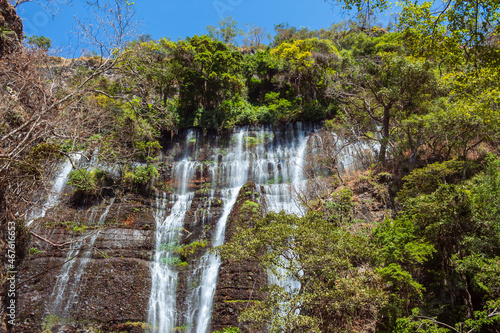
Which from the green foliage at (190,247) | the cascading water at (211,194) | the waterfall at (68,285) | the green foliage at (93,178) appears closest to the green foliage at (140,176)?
the cascading water at (211,194)

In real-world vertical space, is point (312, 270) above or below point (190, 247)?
below

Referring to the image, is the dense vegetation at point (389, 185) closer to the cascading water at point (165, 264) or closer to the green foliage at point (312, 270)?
the green foliage at point (312, 270)

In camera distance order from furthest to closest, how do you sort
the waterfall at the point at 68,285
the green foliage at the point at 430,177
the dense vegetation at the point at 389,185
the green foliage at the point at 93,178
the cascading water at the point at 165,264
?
the green foliage at the point at 93,178 → the waterfall at the point at 68,285 → the cascading water at the point at 165,264 → the green foliage at the point at 430,177 → the dense vegetation at the point at 389,185

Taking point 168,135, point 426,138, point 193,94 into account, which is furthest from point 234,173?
point 426,138

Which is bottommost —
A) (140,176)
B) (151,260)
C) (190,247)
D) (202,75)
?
(151,260)

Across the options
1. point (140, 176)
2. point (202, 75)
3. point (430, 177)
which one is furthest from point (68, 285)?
point (202, 75)

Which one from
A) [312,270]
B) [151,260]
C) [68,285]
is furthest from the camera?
[151,260]

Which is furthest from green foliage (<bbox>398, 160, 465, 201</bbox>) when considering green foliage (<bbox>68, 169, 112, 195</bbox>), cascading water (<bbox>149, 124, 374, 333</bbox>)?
green foliage (<bbox>68, 169, 112, 195</bbox>)

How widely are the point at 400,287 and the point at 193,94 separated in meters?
20.2

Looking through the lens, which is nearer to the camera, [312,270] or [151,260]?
[312,270]

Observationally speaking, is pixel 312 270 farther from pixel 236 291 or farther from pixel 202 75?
pixel 202 75

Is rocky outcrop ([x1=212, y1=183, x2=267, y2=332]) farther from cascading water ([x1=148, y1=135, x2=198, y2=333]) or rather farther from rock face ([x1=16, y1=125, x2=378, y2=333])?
cascading water ([x1=148, y1=135, x2=198, y2=333])

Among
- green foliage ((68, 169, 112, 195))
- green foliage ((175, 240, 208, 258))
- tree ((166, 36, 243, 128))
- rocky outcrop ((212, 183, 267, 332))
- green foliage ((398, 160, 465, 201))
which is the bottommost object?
rocky outcrop ((212, 183, 267, 332))

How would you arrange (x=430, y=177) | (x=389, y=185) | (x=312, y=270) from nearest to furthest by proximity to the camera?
(x=312, y=270), (x=430, y=177), (x=389, y=185)
